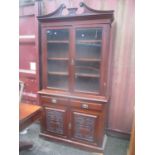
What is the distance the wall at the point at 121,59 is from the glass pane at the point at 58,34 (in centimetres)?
57

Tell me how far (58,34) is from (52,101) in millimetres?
984

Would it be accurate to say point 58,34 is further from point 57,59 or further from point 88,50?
point 88,50

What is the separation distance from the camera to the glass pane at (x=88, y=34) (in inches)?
76.7

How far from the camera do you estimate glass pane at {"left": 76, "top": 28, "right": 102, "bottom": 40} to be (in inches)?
76.7

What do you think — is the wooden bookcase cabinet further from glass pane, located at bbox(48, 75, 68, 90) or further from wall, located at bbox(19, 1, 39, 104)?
wall, located at bbox(19, 1, 39, 104)

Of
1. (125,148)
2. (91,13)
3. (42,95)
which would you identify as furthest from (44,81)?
(125,148)

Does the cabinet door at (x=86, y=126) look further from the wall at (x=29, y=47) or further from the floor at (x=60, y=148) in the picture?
the wall at (x=29, y=47)

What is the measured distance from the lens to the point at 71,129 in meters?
2.18

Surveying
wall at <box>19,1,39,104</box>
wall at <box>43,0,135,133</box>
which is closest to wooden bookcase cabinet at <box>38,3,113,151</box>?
wall at <box>43,0,135,133</box>

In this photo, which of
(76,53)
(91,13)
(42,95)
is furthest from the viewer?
(42,95)

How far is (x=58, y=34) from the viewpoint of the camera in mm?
2158
